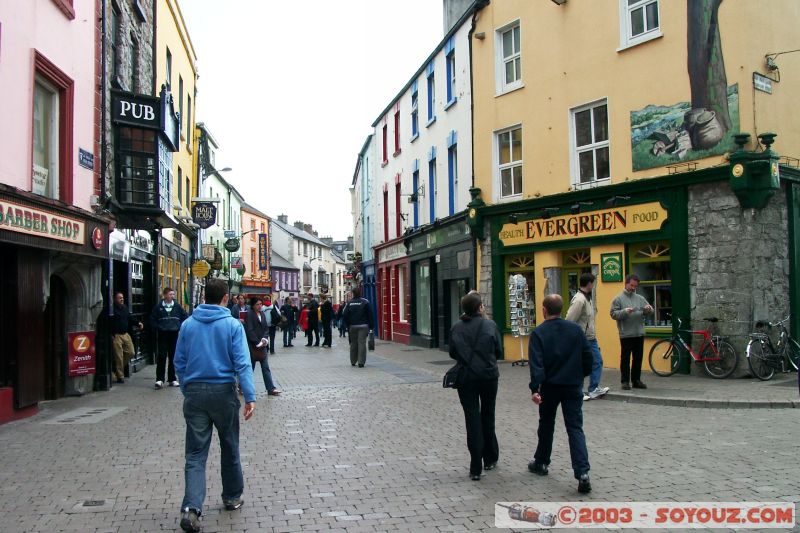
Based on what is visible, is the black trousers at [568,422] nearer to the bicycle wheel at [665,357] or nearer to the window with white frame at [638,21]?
the bicycle wheel at [665,357]

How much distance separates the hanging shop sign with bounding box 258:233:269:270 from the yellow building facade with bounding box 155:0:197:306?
34151mm

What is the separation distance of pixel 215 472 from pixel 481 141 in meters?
13.8

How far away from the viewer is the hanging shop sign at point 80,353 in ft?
39.5

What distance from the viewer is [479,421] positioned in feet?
21.1

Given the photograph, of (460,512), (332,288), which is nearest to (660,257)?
(460,512)

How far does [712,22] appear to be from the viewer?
13.2 metres

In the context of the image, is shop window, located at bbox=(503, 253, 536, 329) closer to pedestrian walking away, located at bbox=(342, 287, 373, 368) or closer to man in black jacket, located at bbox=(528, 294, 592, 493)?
pedestrian walking away, located at bbox=(342, 287, 373, 368)

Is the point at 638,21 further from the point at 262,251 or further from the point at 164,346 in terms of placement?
the point at 262,251

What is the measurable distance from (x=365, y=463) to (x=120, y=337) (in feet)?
30.0

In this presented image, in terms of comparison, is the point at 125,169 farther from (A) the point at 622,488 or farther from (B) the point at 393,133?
(B) the point at 393,133

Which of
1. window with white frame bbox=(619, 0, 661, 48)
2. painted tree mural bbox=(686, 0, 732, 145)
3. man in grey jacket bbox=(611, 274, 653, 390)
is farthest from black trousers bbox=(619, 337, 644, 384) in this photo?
window with white frame bbox=(619, 0, 661, 48)

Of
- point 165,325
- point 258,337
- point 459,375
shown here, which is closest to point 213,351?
point 459,375

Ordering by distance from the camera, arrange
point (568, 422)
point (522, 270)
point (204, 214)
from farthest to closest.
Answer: point (204, 214) → point (522, 270) → point (568, 422)

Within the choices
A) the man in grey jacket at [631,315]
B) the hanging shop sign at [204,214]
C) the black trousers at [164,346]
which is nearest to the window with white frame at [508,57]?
the man in grey jacket at [631,315]
